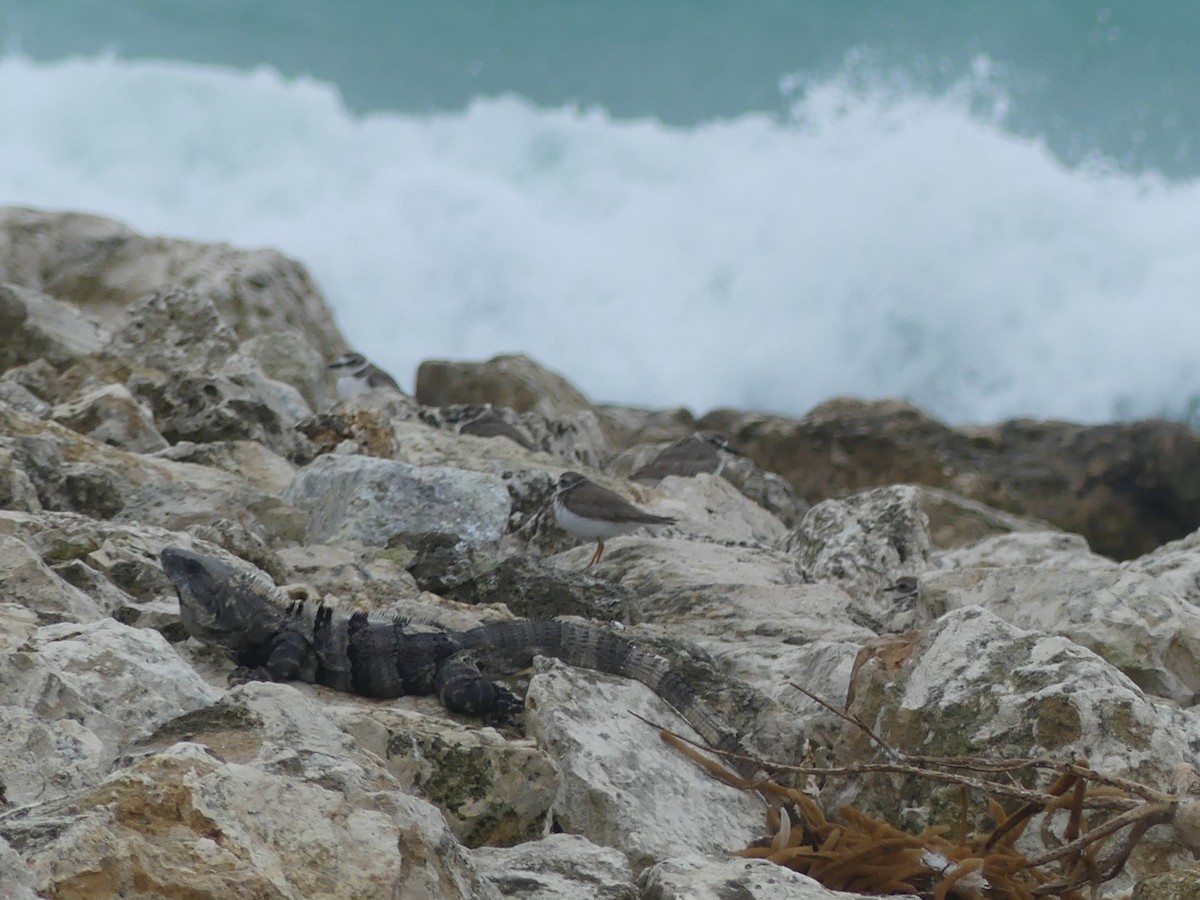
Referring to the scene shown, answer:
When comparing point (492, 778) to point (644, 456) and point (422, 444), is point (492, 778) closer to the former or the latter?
point (422, 444)

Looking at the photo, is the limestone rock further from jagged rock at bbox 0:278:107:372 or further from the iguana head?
the iguana head

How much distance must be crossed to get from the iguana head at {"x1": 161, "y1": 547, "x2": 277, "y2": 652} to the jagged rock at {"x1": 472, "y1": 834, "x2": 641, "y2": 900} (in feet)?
6.52

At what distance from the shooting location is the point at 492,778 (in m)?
4.22

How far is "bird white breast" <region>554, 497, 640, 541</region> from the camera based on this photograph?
357 inches

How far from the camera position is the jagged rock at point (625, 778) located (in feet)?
13.8

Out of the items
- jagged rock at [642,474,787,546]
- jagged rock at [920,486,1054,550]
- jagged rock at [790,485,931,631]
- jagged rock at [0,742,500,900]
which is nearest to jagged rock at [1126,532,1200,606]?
jagged rock at [790,485,931,631]

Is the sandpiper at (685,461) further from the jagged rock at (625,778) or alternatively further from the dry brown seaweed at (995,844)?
the dry brown seaweed at (995,844)

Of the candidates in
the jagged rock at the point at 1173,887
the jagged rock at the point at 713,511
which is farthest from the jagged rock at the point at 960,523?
the jagged rock at the point at 1173,887

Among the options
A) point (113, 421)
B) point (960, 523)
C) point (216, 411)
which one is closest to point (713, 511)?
point (216, 411)

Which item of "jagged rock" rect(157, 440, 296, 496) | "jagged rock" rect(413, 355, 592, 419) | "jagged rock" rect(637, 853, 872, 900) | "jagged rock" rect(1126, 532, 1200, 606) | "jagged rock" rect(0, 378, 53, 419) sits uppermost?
"jagged rock" rect(413, 355, 592, 419)

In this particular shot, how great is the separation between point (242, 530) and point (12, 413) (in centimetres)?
232

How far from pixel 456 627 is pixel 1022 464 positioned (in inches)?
643

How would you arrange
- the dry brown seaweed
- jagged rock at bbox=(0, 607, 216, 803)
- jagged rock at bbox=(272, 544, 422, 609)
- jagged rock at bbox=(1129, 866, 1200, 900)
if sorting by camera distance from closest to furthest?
jagged rock at bbox=(1129, 866, 1200, 900)
jagged rock at bbox=(0, 607, 216, 803)
the dry brown seaweed
jagged rock at bbox=(272, 544, 422, 609)

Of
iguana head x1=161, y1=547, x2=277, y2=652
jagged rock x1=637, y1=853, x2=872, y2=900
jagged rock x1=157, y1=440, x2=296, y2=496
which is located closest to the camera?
jagged rock x1=637, y1=853, x2=872, y2=900
